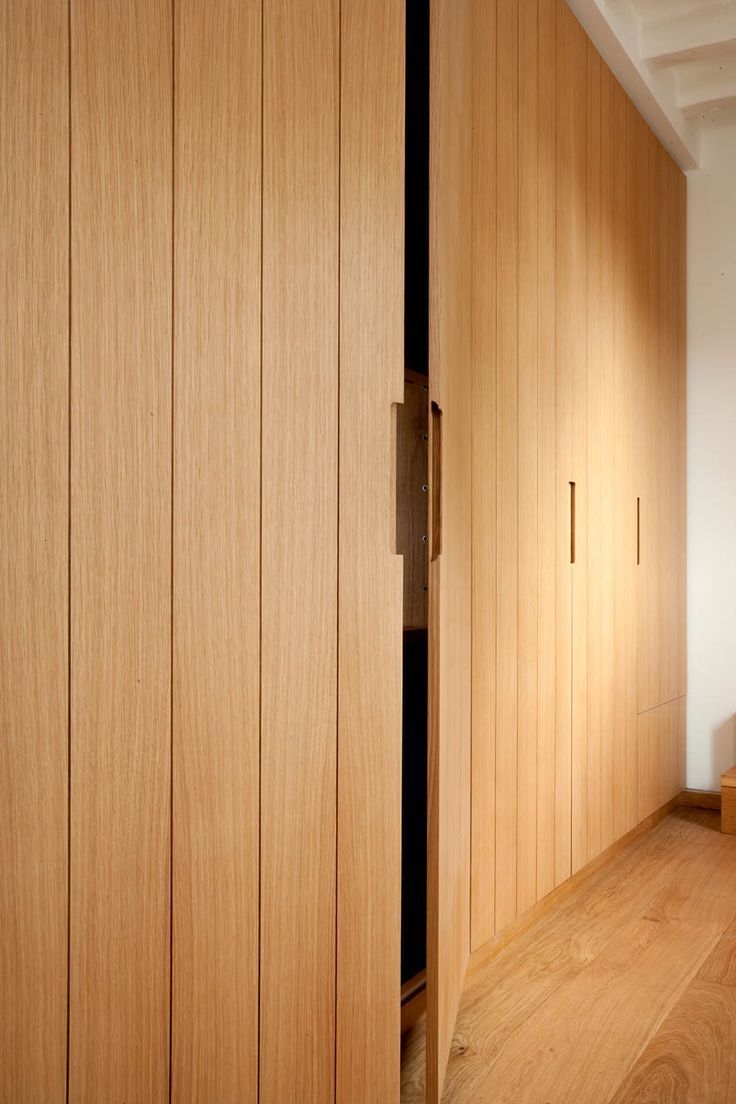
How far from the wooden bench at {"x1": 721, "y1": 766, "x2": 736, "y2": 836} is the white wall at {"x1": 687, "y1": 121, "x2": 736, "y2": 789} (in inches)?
14.9

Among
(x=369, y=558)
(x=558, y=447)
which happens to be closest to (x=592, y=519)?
(x=558, y=447)

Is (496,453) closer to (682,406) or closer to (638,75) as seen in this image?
(638,75)

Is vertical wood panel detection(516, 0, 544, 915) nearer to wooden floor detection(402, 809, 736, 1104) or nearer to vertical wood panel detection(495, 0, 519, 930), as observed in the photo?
vertical wood panel detection(495, 0, 519, 930)

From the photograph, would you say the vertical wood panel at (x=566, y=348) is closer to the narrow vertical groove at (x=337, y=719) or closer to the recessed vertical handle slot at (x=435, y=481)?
the recessed vertical handle slot at (x=435, y=481)

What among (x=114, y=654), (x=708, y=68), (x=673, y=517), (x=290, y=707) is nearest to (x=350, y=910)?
(x=290, y=707)

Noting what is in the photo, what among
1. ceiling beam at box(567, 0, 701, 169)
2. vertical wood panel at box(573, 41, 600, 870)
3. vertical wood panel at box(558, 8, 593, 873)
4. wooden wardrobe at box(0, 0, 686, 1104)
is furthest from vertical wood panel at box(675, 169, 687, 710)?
wooden wardrobe at box(0, 0, 686, 1104)

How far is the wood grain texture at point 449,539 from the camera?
1522mm

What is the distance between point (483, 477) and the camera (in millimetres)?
2256

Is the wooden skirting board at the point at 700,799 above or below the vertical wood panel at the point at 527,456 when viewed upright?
below

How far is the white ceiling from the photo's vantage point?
3.02 meters

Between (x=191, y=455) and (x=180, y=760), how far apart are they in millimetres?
313

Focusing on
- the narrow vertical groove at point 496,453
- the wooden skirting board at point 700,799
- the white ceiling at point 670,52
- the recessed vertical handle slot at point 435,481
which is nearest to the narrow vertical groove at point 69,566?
the recessed vertical handle slot at point 435,481

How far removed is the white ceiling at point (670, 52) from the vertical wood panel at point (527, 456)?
0.51 metres

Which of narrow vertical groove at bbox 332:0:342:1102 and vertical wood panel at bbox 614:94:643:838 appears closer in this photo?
narrow vertical groove at bbox 332:0:342:1102
